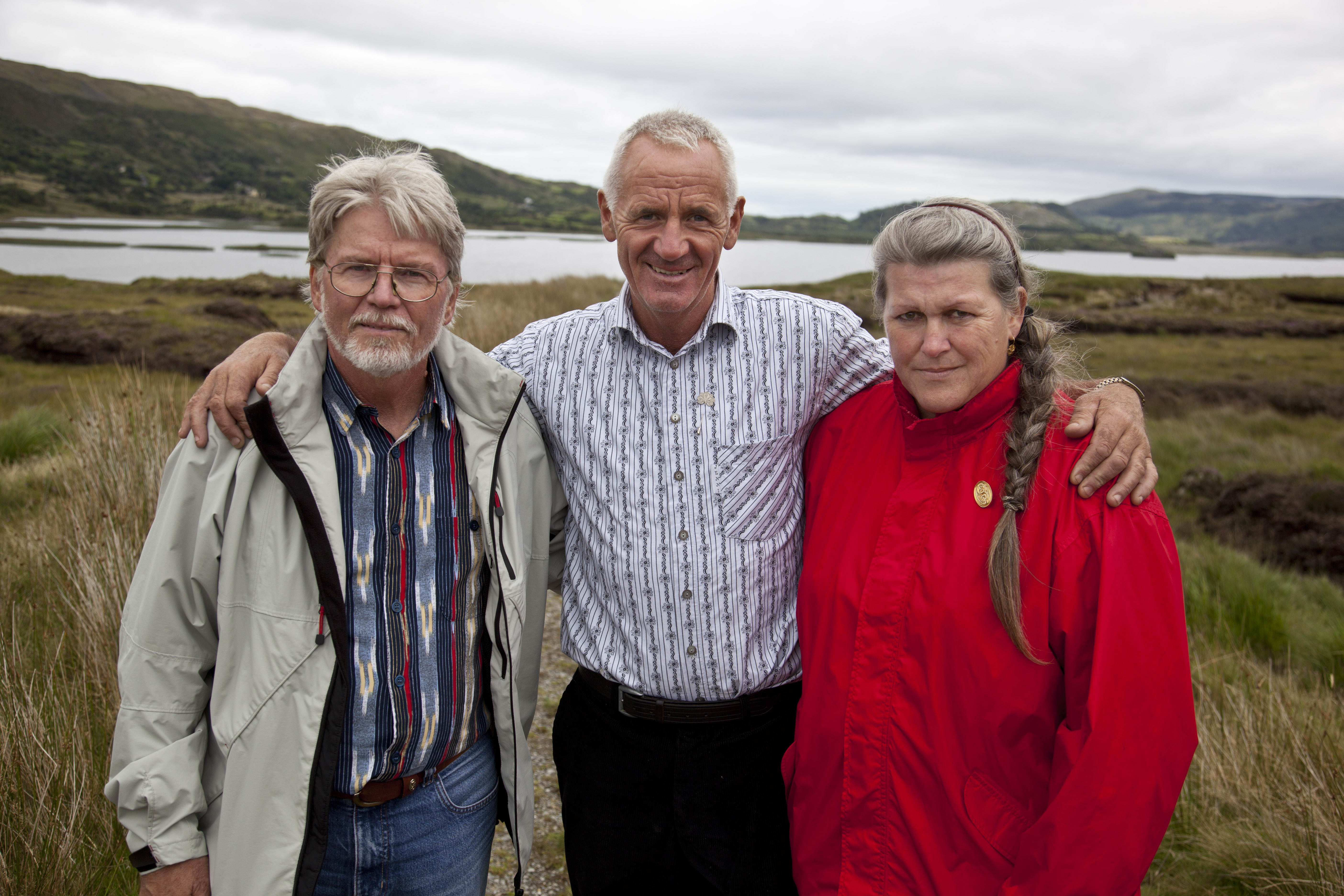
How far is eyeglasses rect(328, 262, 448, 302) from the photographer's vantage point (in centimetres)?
203

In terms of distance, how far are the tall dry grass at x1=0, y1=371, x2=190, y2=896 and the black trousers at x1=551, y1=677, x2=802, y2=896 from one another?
167 centimetres

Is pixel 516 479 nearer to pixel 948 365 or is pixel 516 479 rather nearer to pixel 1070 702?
pixel 948 365

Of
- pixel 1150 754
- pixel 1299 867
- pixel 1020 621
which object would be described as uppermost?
pixel 1020 621

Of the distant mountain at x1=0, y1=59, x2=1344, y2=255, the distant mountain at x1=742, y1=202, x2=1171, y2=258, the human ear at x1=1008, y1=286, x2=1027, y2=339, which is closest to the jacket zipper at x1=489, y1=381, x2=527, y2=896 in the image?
the human ear at x1=1008, y1=286, x2=1027, y2=339

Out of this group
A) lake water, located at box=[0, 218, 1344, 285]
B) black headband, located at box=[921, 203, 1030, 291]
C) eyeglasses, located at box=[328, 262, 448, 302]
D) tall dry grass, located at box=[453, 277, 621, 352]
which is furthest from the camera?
lake water, located at box=[0, 218, 1344, 285]

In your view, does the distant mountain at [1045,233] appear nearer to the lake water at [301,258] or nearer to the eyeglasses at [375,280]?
the lake water at [301,258]

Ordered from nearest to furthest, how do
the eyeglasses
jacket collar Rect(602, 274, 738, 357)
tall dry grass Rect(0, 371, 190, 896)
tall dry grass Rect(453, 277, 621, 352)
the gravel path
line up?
the eyeglasses → jacket collar Rect(602, 274, 738, 357) → tall dry grass Rect(0, 371, 190, 896) → the gravel path → tall dry grass Rect(453, 277, 621, 352)

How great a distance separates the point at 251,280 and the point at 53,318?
1675 cm

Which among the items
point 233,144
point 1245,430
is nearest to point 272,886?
point 1245,430

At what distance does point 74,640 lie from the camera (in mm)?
3691

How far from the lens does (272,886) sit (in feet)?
5.89

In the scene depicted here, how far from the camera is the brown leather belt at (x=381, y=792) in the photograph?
6.45 ft

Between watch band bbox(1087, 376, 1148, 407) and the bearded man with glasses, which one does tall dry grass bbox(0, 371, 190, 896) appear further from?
watch band bbox(1087, 376, 1148, 407)

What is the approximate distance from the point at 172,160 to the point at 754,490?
142 meters
